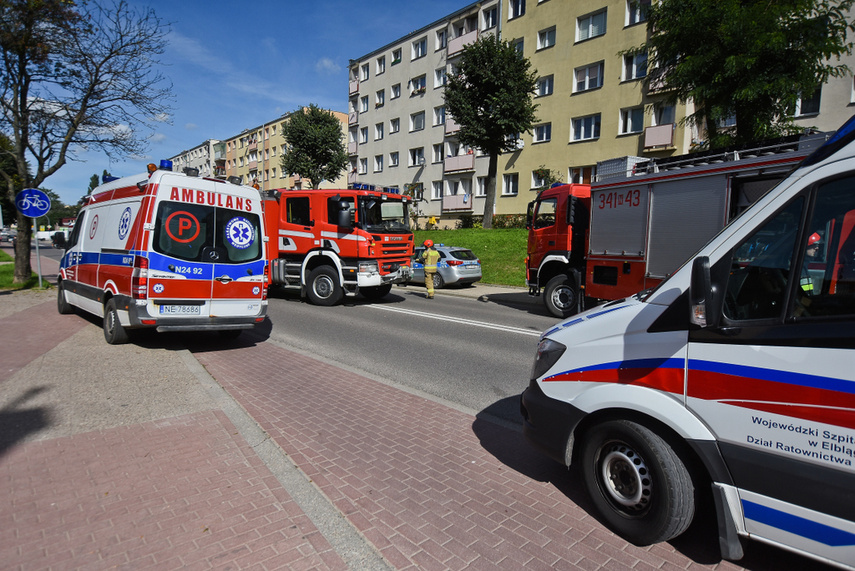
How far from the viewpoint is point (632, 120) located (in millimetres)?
24531

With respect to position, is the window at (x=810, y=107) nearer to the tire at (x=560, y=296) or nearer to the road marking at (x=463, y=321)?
the tire at (x=560, y=296)

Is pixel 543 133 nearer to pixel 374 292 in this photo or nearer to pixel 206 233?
pixel 374 292

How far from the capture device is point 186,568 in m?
2.48

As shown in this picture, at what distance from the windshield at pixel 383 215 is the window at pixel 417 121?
27297mm

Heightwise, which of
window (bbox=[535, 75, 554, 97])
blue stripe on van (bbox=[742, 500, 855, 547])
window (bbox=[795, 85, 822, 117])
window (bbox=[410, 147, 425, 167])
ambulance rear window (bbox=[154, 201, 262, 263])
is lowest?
blue stripe on van (bbox=[742, 500, 855, 547])

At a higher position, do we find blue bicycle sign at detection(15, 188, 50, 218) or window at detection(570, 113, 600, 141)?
window at detection(570, 113, 600, 141)

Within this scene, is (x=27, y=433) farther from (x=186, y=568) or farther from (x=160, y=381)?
(x=186, y=568)

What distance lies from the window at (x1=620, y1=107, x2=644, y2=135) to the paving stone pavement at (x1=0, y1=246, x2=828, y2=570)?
924 inches

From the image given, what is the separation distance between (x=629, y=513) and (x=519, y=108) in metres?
24.3

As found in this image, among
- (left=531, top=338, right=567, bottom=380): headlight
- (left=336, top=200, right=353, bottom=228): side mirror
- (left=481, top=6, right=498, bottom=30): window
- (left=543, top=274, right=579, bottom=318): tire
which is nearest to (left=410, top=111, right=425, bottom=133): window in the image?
(left=481, top=6, right=498, bottom=30): window

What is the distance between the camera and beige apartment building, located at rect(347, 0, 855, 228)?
23391mm

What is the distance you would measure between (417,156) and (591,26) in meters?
16.5

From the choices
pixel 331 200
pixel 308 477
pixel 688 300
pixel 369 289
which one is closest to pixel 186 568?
pixel 308 477

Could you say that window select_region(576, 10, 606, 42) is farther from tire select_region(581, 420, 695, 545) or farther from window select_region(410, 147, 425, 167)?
tire select_region(581, 420, 695, 545)
